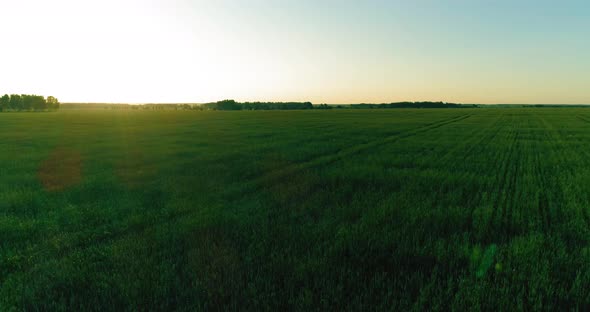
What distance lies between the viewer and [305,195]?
354 inches

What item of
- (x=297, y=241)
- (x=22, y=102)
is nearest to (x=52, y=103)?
(x=22, y=102)

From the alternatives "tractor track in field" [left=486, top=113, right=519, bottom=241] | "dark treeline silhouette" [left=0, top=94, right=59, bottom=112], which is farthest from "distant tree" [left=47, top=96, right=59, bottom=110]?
"tractor track in field" [left=486, top=113, right=519, bottom=241]

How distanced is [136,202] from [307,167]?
7259mm

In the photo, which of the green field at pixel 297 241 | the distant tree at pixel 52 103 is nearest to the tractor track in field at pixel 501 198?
the green field at pixel 297 241

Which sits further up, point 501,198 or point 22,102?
point 22,102

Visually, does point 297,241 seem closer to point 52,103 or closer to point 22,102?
point 22,102

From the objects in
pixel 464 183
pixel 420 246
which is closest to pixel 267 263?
pixel 420 246

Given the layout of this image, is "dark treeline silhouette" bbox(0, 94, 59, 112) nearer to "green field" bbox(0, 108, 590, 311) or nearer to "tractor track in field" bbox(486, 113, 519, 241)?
"green field" bbox(0, 108, 590, 311)

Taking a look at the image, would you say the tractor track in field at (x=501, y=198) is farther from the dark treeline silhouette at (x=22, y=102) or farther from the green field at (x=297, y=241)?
the dark treeline silhouette at (x=22, y=102)

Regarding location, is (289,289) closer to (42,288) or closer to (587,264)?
(42,288)

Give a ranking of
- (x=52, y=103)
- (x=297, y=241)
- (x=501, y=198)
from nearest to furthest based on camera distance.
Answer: (x=297, y=241)
(x=501, y=198)
(x=52, y=103)

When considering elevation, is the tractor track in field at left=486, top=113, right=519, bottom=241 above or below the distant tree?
below

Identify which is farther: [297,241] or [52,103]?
[52,103]

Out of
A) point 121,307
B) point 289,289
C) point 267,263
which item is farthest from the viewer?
point 267,263
